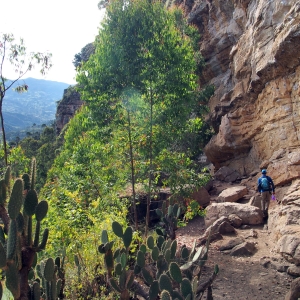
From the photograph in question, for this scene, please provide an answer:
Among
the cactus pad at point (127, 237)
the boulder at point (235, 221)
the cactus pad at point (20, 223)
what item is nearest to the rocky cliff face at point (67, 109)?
the boulder at point (235, 221)

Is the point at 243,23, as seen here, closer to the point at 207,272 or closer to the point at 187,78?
the point at 187,78

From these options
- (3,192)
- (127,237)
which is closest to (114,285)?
(127,237)

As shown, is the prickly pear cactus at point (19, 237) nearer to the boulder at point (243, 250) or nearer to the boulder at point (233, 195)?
the boulder at point (243, 250)

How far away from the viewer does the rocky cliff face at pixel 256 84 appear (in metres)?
10.2

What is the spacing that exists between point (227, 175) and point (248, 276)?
8.82 metres

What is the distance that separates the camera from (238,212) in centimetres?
920

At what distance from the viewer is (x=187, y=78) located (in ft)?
25.9

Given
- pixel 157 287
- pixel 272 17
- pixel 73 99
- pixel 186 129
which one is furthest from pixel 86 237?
pixel 73 99

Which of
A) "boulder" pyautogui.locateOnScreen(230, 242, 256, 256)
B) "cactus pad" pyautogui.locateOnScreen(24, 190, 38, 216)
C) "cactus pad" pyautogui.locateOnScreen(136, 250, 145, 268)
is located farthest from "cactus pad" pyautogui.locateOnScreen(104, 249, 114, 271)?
"boulder" pyautogui.locateOnScreen(230, 242, 256, 256)

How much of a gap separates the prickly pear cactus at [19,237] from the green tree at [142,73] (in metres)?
4.45

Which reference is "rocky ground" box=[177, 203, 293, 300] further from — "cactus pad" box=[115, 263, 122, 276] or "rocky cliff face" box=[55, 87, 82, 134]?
"rocky cliff face" box=[55, 87, 82, 134]

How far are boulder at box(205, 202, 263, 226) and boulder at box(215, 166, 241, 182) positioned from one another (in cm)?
500

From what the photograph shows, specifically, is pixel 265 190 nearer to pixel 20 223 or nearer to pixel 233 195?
pixel 233 195

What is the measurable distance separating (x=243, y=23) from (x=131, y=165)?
38.2ft
